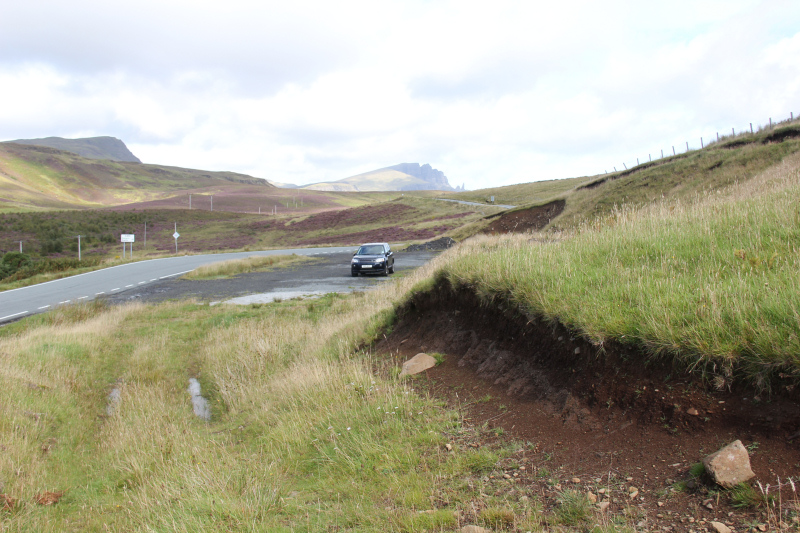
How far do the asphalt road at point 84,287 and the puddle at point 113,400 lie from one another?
37.4 feet

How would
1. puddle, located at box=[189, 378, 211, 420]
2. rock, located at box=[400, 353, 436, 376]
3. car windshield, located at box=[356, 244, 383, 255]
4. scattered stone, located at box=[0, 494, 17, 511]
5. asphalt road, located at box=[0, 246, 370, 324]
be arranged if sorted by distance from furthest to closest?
car windshield, located at box=[356, 244, 383, 255] < asphalt road, located at box=[0, 246, 370, 324] < puddle, located at box=[189, 378, 211, 420] < rock, located at box=[400, 353, 436, 376] < scattered stone, located at box=[0, 494, 17, 511]

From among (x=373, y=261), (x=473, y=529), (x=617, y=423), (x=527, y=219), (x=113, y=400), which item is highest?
(x=527, y=219)

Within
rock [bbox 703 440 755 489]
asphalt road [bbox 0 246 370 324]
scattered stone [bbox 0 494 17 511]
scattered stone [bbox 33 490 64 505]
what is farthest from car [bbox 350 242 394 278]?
rock [bbox 703 440 755 489]

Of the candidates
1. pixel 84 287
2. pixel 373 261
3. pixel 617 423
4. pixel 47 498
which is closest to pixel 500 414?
pixel 617 423

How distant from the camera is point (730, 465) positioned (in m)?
3.15

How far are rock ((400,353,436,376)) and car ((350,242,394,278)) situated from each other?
790 inches

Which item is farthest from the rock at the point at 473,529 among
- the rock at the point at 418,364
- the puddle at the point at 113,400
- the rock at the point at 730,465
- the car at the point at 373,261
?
the car at the point at 373,261

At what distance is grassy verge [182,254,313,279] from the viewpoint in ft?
107

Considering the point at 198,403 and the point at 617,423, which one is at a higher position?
the point at 617,423

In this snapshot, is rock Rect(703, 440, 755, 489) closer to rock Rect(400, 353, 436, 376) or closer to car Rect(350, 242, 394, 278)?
rock Rect(400, 353, 436, 376)

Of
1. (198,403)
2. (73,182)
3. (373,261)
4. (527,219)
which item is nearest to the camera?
(198,403)

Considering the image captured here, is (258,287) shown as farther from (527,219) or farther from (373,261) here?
(527,219)

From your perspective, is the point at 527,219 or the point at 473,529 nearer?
the point at 473,529

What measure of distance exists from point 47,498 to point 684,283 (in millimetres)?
7841
